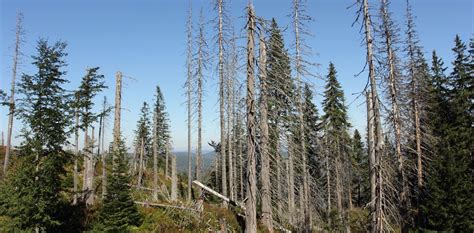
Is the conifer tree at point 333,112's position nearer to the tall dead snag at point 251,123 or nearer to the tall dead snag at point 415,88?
the tall dead snag at point 415,88

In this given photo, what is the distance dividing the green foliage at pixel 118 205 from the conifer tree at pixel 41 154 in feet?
6.20

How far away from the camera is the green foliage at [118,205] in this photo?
15.0 m

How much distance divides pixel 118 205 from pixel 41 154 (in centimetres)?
397

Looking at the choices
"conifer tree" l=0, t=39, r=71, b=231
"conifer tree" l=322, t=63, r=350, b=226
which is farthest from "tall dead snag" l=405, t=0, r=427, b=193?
"conifer tree" l=0, t=39, r=71, b=231

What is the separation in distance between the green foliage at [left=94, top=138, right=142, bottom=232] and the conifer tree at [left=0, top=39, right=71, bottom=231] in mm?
1890

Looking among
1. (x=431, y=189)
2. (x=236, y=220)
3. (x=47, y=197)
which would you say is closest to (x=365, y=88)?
(x=236, y=220)

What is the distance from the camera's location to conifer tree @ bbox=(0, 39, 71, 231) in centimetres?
1345

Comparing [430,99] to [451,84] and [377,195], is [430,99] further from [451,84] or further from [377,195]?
[377,195]

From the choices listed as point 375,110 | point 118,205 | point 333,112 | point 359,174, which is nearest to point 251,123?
point 375,110

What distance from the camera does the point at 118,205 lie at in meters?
15.2

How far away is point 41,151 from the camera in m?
14.2

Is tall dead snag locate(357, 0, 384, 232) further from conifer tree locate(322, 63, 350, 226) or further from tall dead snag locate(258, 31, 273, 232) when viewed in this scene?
conifer tree locate(322, 63, 350, 226)

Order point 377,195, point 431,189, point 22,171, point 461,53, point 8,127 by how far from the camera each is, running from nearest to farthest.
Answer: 1. point 377,195
2. point 22,171
3. point 431,189
4. point 461,53
5. point 8,127

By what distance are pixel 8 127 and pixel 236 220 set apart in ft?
90.1
